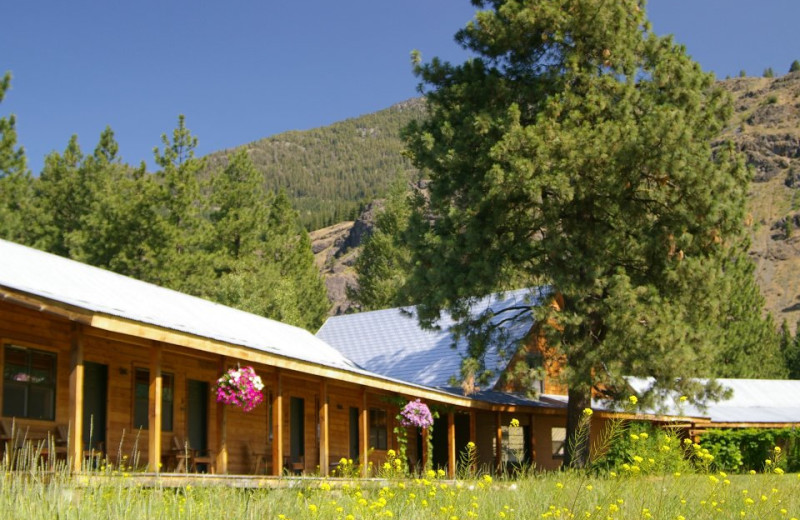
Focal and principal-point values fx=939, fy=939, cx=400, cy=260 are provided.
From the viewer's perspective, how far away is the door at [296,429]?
20.7 meters

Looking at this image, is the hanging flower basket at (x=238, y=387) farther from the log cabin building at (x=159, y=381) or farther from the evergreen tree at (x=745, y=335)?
the evergreen tree at (x=745, y=335)

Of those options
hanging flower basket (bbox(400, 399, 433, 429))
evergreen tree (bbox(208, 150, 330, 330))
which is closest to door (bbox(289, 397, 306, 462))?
hanging flower basket (bbox(400, 399, 433, 429))

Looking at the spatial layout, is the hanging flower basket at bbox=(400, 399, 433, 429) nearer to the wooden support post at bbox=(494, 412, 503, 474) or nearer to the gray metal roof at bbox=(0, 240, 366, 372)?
the gray metal roof at bbox=(0, 240, 366, 372)

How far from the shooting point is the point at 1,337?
13211mm

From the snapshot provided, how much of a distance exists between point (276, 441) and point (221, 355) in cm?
211

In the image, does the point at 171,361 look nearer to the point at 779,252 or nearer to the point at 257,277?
the point at 257,277

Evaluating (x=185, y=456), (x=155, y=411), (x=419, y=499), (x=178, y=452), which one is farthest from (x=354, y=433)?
(x=419, y=499)

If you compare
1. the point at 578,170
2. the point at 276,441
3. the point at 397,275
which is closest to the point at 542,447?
the point at 578,170

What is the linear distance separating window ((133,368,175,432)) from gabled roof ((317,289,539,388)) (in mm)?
10171

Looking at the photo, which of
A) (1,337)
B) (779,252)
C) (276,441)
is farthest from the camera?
(779,252)

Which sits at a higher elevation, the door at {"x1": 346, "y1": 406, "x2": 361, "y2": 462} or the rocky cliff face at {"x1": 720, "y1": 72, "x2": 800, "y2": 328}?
the rocky cliff face at {"x1": 720, "y1": 72, "x2": 800, "y2": 328}

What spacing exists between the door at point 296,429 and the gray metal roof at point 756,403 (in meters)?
14.3

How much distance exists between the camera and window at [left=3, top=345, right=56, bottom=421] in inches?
524

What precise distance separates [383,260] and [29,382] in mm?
38149
